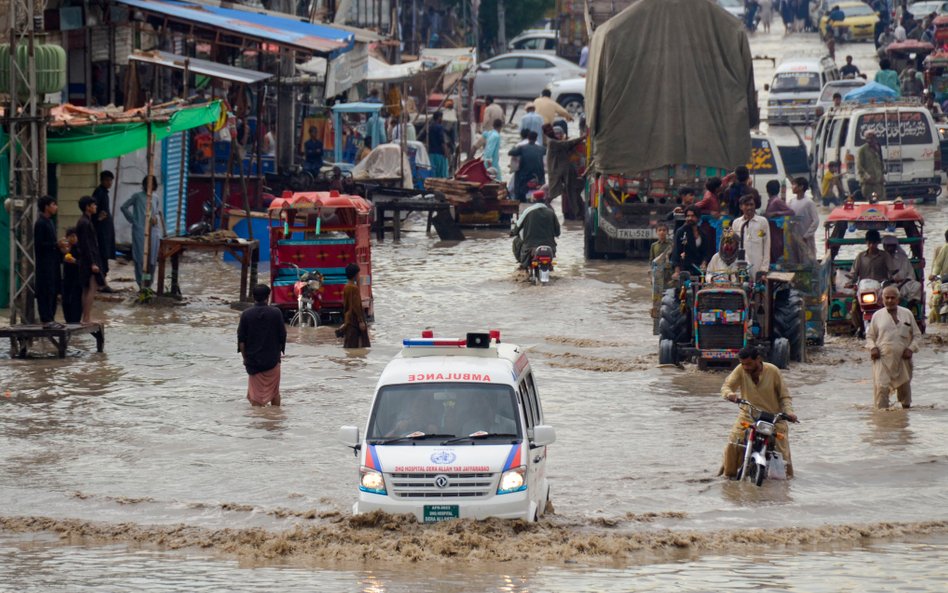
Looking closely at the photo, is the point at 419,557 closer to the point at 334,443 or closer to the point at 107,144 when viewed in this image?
the point at 334,443

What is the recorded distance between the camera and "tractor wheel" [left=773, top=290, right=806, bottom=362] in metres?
18.5

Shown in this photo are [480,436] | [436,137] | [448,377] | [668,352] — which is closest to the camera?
[480,436]

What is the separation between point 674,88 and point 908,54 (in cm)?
2281

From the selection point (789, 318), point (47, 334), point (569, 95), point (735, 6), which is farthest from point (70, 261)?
point (735, 6)

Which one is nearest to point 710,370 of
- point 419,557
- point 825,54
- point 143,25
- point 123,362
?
point 123,362

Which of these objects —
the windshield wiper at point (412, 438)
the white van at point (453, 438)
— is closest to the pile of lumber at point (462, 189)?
the white van at point (453, 438)

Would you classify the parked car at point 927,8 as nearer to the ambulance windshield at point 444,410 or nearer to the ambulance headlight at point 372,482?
the ambulance windshield at point 444,410

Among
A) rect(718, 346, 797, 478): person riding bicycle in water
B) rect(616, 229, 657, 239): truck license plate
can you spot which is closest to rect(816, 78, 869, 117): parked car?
rect(616, 229, 657, 239): truck license plate

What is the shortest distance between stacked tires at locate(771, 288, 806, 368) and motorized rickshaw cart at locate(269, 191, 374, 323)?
5741mm

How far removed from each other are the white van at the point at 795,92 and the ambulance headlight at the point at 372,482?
33.7m

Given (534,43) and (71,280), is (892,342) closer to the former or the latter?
(71,280)

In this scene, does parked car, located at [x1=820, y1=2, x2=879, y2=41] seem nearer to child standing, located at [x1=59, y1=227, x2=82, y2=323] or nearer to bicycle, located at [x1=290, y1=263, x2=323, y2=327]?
bicycle, located at [x1=290, y1=263, x2=323, y2=327]

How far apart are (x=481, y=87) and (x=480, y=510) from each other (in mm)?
39940

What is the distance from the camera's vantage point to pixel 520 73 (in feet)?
164
